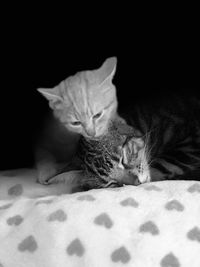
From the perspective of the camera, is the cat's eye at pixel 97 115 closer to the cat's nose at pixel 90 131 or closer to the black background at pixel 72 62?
the cat's nose at pixel 90 131

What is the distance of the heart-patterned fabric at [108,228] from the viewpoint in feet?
4.22

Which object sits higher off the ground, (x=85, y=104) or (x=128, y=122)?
(x=85, y=104)

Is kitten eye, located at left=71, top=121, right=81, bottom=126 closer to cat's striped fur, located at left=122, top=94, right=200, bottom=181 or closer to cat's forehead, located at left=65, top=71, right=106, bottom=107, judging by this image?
cat's forehead, located at left=65, top=71, right=106, bottom=107

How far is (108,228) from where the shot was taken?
1.36 meters

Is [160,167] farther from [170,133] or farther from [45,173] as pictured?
[45,173]

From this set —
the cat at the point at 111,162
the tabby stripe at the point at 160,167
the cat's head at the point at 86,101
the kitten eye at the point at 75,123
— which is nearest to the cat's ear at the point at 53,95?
the cat's head at the point at 86,101

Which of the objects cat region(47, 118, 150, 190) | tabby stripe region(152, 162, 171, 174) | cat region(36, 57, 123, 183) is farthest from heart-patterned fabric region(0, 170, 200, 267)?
cat region(36, 57, 123, 183)

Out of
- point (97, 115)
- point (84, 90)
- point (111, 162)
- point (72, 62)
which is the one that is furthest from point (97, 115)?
point (72, 62)

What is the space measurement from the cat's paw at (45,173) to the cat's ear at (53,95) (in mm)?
260

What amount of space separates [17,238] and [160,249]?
1.43 feet

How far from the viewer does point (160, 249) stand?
129cm

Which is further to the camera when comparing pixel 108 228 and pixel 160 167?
pixel 160 167

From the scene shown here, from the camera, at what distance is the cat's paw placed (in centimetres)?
181

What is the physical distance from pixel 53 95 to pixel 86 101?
137mm
